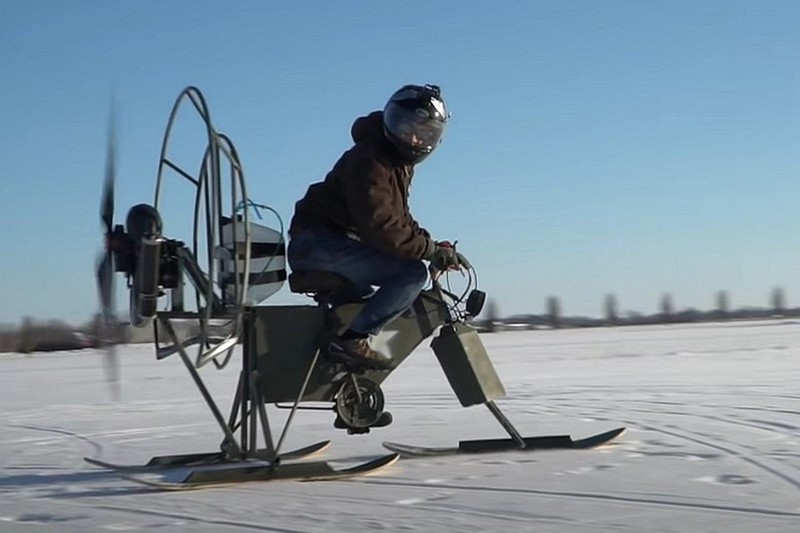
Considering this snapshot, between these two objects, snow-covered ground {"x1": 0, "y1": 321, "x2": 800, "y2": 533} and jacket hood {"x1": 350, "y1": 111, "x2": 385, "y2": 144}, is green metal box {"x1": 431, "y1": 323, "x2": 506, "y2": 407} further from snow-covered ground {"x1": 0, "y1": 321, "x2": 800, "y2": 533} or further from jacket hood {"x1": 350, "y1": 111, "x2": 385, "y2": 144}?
jacket hood {"x1": 350, "y1": 111, "x2": 385, "y2": 144}

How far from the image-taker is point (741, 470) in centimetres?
569

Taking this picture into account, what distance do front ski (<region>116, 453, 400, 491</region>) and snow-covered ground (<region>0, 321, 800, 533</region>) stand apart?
7cm

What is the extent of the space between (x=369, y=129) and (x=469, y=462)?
197cm

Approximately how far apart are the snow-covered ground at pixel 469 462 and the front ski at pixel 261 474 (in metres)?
0.07

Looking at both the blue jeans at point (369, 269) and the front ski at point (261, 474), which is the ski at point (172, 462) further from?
the blue jeans at point (369, 269)

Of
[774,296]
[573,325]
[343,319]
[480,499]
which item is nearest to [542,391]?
[343,319]

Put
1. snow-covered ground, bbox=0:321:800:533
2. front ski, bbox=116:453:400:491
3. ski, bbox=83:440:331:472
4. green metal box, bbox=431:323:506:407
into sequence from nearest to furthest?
1. snow-covered ground, bbox=0:321:800:533
2. front ski, bbox=116:453:400:491
3. ski, bbox=83:440:331:472
4. green metal box, bbox=431:323:506:407

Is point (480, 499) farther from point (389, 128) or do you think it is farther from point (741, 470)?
point (389, 128)

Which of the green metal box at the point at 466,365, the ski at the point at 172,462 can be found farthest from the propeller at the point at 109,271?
the green metal box at the point at 466,365

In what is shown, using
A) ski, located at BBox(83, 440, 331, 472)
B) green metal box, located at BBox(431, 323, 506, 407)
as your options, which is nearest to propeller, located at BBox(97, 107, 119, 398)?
ski, located at BBox(83, 440, 331, 472)

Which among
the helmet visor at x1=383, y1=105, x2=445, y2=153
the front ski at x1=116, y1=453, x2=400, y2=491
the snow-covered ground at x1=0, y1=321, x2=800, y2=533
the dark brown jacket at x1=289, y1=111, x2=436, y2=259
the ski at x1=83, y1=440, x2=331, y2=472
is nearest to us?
the snow-covered ground at x1=0, y1=321, x2=800, y2=533

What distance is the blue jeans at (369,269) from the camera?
20.8 feet

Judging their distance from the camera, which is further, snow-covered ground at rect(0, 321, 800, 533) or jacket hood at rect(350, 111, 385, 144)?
jacket hood at rect(350, 111, 385, 144)

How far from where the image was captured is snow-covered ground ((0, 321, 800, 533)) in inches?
186
